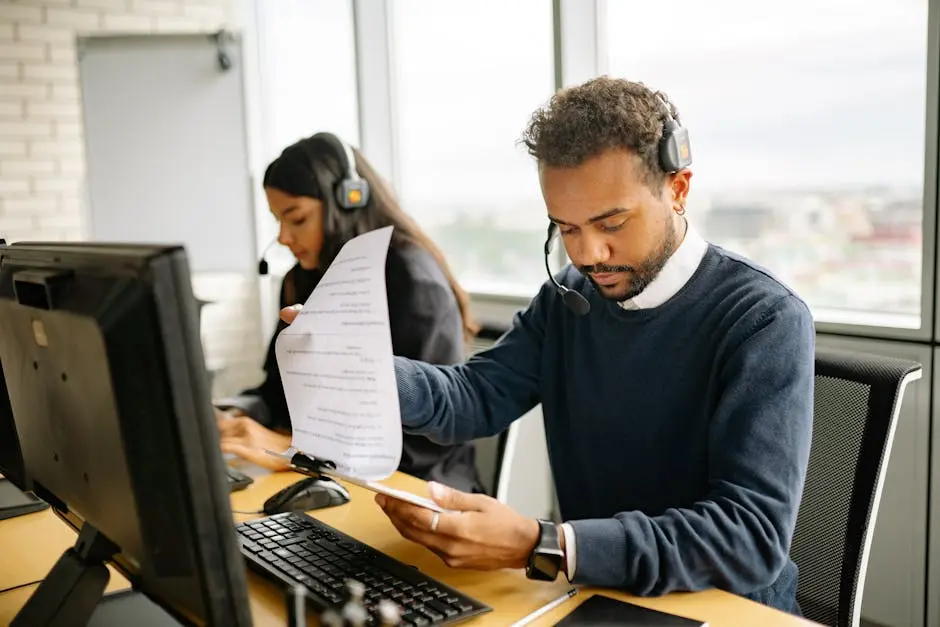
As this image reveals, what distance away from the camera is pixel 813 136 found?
2117mm

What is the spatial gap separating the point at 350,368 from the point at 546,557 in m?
0.32

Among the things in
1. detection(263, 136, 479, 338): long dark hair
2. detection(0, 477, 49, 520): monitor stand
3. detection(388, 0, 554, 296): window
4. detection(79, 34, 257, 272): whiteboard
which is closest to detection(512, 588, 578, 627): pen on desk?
detection(0, 477, 49, 520): monitor stand

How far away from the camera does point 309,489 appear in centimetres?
136

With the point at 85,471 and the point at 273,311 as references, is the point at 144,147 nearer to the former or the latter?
the point at 273,311

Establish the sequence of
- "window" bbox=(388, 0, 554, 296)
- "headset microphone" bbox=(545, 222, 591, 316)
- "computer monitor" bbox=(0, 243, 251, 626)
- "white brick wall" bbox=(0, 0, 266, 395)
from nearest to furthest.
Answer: "computer monitor" bbox=(0, 243, 251, 626), "headset microphone" bbox=(545, 222, 591, 316), "window" bbox=(388, 0, 554, 296), "white brick wall" bbox=(0, 0, 266, 395)

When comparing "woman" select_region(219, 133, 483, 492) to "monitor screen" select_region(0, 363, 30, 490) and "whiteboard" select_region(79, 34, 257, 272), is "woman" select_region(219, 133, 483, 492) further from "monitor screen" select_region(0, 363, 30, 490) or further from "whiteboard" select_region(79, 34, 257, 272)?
"whiteboard" select_region(79, 34, 257, 272)

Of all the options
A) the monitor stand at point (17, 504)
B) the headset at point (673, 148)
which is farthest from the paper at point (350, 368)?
the monitor stand at point (17, 504)

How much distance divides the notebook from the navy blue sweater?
1.3 inches

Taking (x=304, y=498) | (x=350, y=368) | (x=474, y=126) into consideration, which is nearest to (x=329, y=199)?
(x=304, y=498)

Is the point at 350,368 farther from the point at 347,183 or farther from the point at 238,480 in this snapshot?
the point at 347,183

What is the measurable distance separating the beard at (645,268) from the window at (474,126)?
1.72m

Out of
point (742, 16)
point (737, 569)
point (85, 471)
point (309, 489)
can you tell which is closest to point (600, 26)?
point (742, 16)

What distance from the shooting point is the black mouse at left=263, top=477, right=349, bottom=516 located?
1348mm

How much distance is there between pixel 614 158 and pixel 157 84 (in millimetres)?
3486
